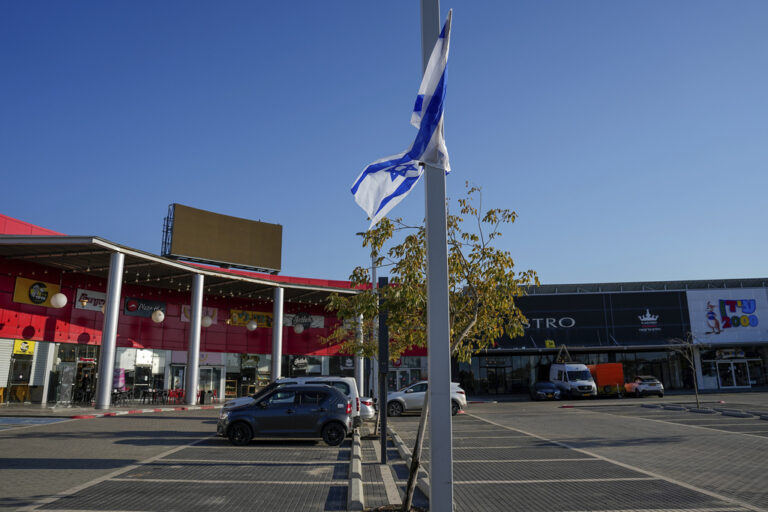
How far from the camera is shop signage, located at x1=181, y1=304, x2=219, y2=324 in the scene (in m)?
34.5

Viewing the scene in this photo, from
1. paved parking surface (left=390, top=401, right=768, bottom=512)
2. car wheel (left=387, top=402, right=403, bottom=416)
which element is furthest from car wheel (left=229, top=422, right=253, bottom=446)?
car wheel (left=387, top=402, right=403, bottom=416)

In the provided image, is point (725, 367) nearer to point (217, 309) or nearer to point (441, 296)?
point (217, 309)

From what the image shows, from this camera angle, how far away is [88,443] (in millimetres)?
14312

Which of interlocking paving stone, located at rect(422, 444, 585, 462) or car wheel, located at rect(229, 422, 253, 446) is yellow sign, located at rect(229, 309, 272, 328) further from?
interlocking paving stone, located at rect(422, 444, 585, 462)

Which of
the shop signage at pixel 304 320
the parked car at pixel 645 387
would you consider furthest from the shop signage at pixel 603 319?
the shop signage at pixel 304 320

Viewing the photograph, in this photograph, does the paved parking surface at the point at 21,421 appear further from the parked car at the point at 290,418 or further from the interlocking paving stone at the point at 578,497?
the interlocking paving stone at the point at 578,497

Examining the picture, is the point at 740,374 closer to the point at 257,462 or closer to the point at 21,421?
the point at 257,462

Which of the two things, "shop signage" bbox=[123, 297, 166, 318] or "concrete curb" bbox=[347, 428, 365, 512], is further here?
"shop signage" bbox=[123, 297, 166, 318]

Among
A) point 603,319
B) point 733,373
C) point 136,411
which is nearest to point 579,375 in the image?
point 603,319

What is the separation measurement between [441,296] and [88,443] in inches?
506

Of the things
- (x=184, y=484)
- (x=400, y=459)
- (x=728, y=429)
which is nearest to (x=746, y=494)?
(x=400, y=459)

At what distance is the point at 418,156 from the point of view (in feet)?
19.3

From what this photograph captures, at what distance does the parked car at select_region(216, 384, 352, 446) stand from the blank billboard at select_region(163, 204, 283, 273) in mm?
20598

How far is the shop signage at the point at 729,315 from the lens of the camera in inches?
1795
